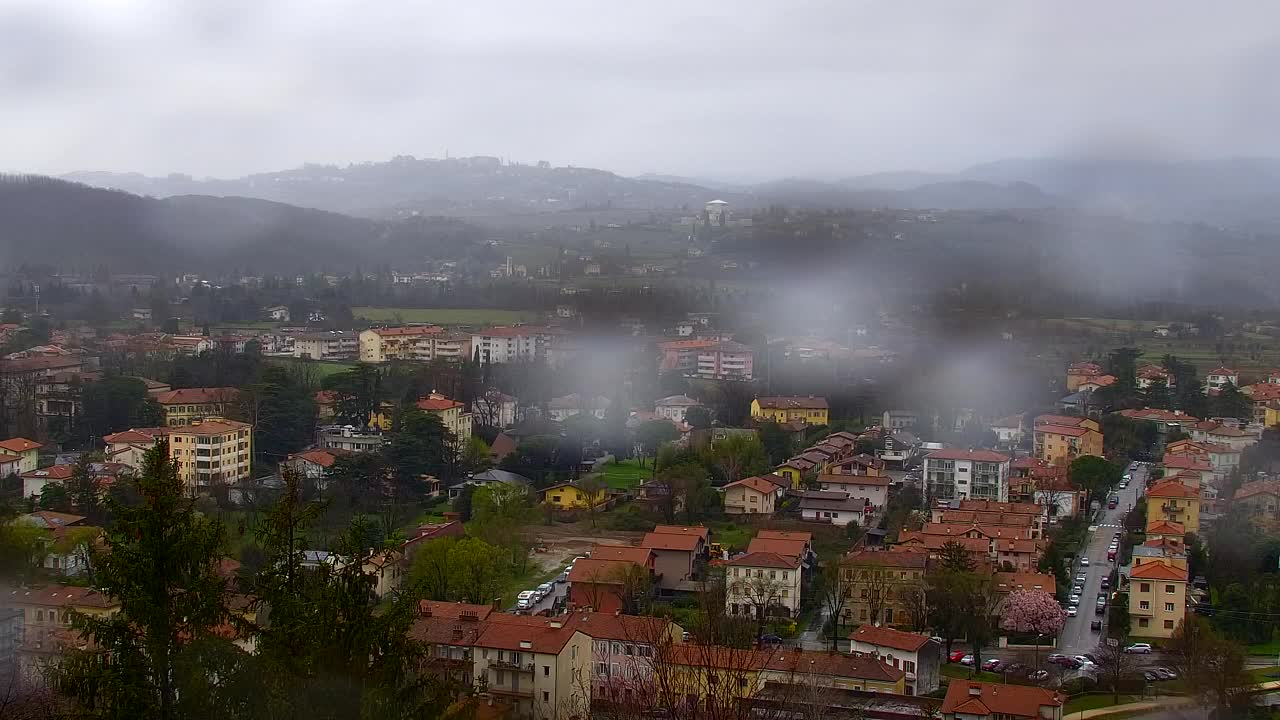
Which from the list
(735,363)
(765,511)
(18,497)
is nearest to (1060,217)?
(735,363)

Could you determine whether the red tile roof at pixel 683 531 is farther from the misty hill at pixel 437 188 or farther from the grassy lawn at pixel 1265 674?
the misty hill at pixel 437 188

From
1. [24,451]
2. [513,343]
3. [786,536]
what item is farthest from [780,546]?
[513,343]

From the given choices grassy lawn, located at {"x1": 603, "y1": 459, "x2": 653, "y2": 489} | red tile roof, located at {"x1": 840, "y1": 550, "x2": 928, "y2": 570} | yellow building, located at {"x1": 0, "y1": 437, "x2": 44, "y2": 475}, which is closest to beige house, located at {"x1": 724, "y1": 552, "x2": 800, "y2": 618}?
red tile roof, located at {"x1": 840, "y1": 550, "x2": 928, "y2": 570}

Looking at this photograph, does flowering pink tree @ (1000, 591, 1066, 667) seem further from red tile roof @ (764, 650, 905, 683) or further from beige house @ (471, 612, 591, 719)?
beige house @ (471, 612, 591, 719)

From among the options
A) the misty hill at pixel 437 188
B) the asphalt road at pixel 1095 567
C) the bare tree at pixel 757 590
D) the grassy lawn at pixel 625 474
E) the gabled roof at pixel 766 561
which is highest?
the misty hill at pixel 437 188

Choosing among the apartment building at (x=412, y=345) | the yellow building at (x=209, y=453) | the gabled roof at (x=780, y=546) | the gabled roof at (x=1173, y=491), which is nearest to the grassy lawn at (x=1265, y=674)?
the gabled roof at (x=780, y=546)

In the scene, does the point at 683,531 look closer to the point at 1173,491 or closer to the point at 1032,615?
the point at 1032,615

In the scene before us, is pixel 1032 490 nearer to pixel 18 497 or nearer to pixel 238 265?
pixel 18 497
